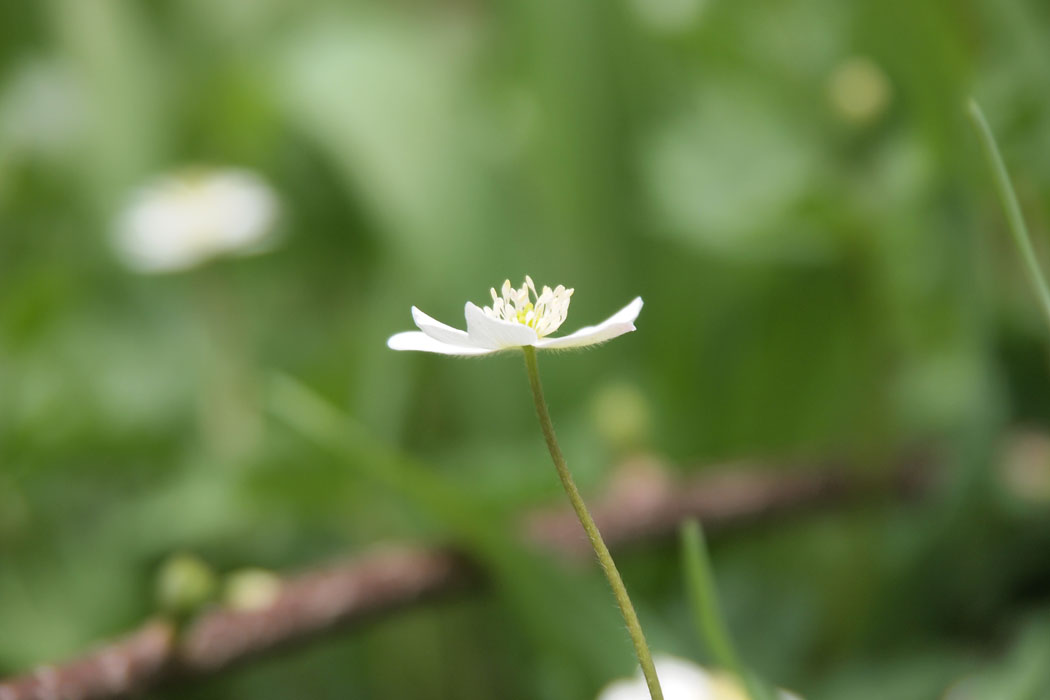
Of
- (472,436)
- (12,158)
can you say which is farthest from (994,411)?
(12,158)

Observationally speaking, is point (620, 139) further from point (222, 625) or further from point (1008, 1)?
point (222, 625)

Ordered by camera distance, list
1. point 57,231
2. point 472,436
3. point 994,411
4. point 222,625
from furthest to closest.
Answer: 1. point 57,231
2. point 472,436
3. point 994,411
4. point 222,625

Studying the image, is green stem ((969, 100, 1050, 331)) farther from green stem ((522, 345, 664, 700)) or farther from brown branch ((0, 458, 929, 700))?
brown branch ((0, 458, 929, 700))

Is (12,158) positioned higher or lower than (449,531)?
higher

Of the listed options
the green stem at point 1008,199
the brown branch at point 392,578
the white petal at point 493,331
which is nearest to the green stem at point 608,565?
the white petal at point 493,331

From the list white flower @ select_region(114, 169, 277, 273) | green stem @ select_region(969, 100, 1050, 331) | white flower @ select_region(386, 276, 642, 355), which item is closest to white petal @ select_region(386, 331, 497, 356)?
white flower @ select_region(386, 276, 642, 355)

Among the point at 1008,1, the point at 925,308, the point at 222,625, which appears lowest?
the point at 222,625

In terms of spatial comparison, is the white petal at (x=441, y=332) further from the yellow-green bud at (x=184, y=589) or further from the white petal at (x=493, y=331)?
the yellow-green bud at (x=184, y=589)

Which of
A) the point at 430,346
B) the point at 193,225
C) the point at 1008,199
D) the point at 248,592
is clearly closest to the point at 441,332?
the point at 430,346
